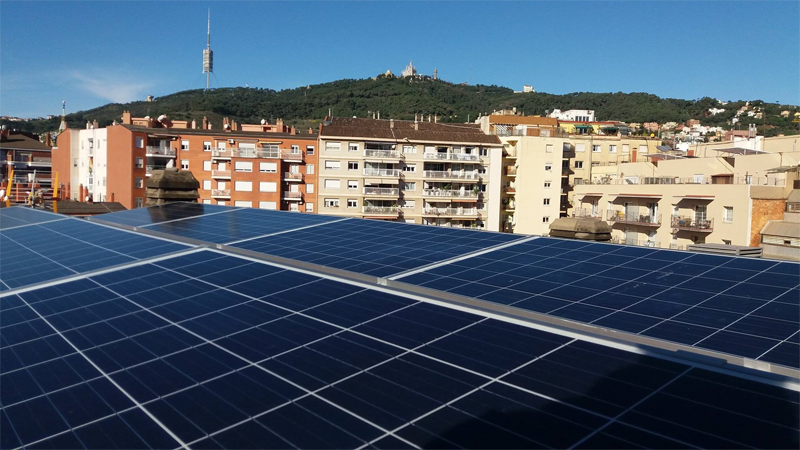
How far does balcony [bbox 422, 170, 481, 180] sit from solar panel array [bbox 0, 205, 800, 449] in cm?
6896

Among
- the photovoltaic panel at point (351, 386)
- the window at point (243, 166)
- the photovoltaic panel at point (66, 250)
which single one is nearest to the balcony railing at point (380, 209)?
the window at point (243, 166)

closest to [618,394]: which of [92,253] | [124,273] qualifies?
[124,273]

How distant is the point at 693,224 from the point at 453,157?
34268 mm

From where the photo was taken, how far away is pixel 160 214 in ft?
71.7

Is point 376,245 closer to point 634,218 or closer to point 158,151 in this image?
point 634,218

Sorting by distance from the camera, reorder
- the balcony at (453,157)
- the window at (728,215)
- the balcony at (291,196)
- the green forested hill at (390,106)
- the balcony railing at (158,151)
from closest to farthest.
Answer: the window at (728,215) → the balcony at (291,196) → the balcony railing at (158,151) → the balcony at (453,157) → the green forested hill at (390,106)

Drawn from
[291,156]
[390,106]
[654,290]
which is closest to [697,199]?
[291,156]

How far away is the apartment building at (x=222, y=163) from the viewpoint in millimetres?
74000

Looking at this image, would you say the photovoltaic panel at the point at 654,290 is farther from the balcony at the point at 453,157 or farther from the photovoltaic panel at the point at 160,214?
the balcony at the point at 453,157

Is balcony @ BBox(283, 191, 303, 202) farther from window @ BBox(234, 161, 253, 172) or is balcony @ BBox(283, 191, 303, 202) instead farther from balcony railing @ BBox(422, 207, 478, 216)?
balcony railing @ BBox(422, 207, 478, 216)

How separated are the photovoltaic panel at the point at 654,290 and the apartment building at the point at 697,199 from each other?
43.0 metres

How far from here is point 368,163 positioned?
75125 millimetres

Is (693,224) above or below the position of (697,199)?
below

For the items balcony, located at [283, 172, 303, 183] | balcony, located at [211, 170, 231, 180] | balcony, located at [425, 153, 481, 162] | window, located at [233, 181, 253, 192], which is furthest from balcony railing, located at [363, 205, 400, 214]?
balcony, located at [211, 170, 231, 180]
